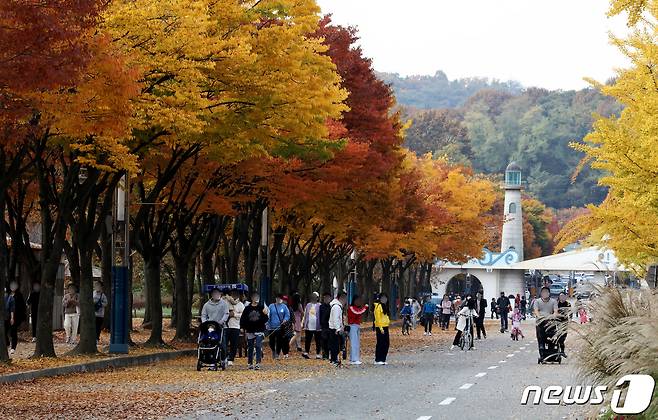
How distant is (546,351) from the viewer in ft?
101

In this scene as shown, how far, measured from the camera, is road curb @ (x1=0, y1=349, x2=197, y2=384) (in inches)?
955

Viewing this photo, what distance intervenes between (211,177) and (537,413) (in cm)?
2160

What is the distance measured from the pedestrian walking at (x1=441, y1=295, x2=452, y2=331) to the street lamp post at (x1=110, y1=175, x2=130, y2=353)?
2988 cm

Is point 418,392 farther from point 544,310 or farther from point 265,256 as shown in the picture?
point 265,256

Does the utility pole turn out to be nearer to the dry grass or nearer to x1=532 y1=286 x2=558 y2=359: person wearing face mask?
x1=532 y1=286 x2=558 y2=359: person wearing face mask

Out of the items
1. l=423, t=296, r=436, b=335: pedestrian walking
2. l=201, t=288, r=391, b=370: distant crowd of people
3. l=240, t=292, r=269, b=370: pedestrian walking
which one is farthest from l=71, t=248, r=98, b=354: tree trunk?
l=423, t=296, r=436, b=335: pedestrian walking

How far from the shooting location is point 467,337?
41094mm

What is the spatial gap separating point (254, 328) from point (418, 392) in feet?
30.4

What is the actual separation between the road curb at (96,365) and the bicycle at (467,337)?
8.84 m

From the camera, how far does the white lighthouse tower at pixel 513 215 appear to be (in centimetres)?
13112

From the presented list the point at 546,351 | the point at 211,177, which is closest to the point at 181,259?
the point at 211,177

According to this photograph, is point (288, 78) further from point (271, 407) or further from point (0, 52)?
point (271, 407)

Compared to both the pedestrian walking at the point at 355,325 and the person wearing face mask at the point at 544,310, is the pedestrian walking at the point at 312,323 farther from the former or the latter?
the person wearing face mask at the point at 544,310

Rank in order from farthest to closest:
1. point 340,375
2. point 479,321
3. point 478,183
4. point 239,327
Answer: point 478,183 < point 479,321 < point 239,327 < point 340,375
